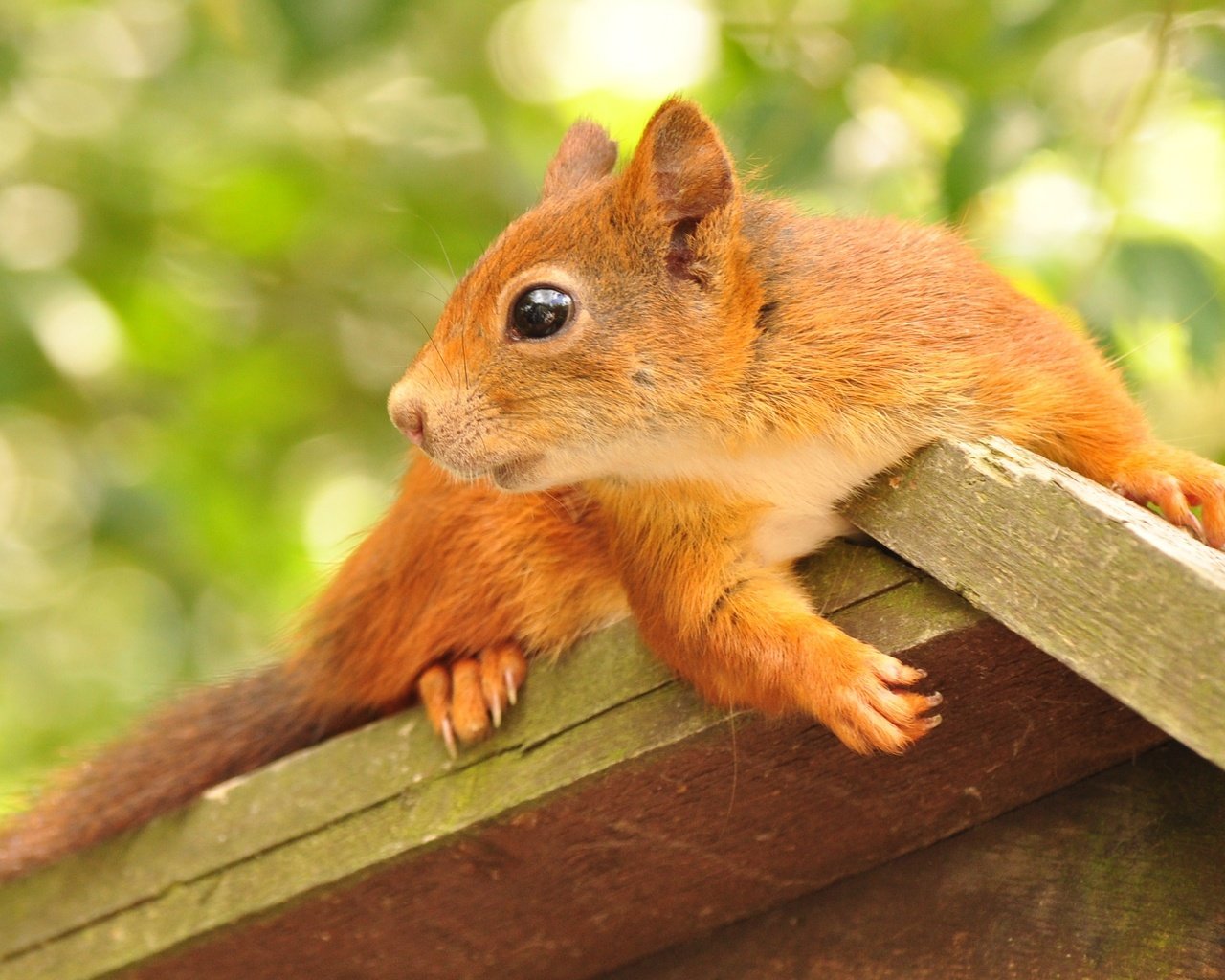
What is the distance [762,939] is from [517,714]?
44 centimetres

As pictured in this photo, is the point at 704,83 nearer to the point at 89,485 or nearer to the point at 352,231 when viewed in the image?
the point at 352,231

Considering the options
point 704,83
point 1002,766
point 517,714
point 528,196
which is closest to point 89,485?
point 528,196

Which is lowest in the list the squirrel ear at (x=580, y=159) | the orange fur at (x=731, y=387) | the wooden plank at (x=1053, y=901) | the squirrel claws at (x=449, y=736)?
the wooden plank at (x=1053, y=901)

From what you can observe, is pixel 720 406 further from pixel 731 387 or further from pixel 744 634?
pixel 744 634

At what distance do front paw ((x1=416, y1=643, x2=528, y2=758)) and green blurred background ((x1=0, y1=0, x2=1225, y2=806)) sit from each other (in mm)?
524

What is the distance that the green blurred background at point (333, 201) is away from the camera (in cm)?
233

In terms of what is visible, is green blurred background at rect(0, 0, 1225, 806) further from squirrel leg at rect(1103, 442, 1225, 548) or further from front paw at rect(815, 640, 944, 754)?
front paw at rect(815, 640, 944, 754)

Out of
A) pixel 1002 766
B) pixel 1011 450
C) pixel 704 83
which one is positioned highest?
pixel 704 83

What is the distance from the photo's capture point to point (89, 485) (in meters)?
3.32

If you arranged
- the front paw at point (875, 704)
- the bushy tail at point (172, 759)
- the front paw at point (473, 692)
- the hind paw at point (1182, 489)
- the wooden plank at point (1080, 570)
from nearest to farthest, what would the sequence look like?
the wooden plank at point (1080, 570), the front paw at point (875, 704), the hind paw at point (1182, 489), the front paw at point (473, 692), the bushy tail at point (172, 759)

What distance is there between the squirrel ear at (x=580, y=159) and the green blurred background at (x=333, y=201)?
0.31 meters

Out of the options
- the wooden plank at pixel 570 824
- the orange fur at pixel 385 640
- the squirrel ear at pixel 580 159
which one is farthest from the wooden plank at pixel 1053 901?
the squirrel ear at pixel 580 159

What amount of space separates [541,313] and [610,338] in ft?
0.29

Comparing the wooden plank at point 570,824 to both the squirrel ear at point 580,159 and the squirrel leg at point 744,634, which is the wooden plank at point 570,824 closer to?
the squirrel leg at point 744,634
